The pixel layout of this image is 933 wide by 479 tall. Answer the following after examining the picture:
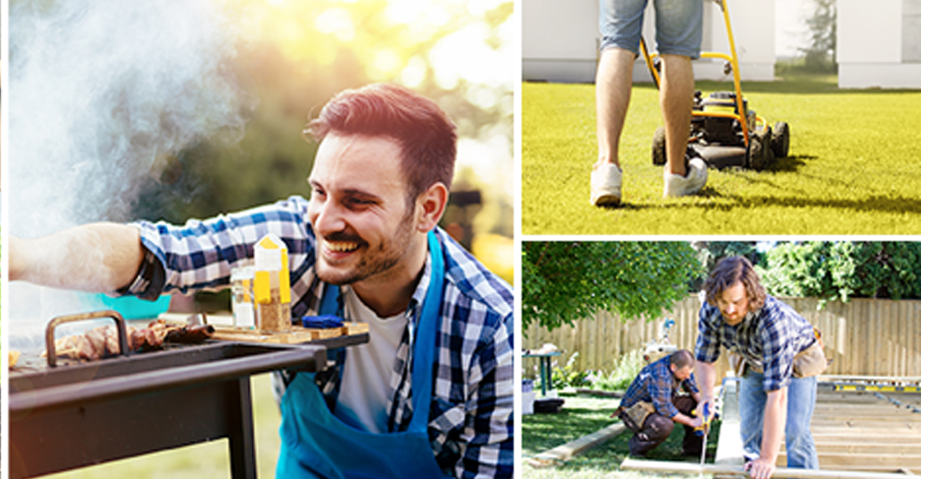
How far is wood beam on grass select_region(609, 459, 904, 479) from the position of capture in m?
2.65

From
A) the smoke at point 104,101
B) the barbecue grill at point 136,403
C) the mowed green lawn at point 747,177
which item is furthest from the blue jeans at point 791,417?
the smoke at point 104,101

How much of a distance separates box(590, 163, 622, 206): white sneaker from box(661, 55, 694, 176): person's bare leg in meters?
0.18

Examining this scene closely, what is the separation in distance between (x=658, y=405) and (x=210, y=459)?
173 cm

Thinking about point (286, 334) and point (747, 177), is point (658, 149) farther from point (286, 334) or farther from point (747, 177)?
point (286, 334)

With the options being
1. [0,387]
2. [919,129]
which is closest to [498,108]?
[919,129]

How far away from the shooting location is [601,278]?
2949 mm

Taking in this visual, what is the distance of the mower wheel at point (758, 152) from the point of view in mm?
2699

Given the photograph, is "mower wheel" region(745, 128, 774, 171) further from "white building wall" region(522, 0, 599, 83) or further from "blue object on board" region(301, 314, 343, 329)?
"blue object on board" region(301, 314, 343, 329)

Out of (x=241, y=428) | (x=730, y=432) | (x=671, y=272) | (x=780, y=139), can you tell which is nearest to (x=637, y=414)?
(x=730, y=432)

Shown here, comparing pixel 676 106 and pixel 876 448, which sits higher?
pixel 676 106

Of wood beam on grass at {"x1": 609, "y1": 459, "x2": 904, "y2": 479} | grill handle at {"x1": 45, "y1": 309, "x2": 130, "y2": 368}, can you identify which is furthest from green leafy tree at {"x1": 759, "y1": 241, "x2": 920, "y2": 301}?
grill handle at {"x1": 45, "y1": 309, "x2": 130, "y2": 368}

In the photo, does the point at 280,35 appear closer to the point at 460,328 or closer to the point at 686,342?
the point at 460,328

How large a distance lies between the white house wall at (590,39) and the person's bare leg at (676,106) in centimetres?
7

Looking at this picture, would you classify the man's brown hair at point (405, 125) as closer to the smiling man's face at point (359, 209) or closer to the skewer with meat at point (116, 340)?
the smiling man's face at point (359, 209)
